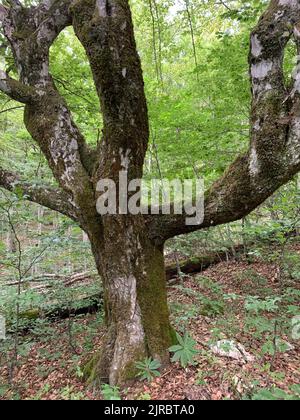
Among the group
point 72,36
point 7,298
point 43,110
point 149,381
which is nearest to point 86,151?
point 43,110

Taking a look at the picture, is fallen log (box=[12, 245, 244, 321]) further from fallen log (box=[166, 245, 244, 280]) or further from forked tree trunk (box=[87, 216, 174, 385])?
forked tree trunk (box=[87, 216, 174, 385])

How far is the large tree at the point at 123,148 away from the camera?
2.23m

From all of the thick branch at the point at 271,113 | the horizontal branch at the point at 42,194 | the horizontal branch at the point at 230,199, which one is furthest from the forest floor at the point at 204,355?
the horizontal branch at the point at 42,194

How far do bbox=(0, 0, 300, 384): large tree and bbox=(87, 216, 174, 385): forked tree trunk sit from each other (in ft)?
0.03

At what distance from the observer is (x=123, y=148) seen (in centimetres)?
265

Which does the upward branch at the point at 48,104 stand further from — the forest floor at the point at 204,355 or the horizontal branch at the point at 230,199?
the forest floor at the point at 204,355

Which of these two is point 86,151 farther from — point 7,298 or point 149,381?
point 149,381

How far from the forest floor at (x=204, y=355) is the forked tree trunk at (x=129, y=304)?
0.22 m

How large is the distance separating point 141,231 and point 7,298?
6.50 ft

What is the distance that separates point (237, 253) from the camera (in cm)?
709

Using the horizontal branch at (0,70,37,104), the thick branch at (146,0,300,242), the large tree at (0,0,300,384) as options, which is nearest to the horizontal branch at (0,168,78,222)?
the large tree at (0,0,300,384)

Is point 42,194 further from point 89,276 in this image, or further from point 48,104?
point 89,276

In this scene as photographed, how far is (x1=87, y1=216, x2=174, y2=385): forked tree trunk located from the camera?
273cm

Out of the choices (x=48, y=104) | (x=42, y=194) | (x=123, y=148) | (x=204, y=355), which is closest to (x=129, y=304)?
(x=204, y=355)
